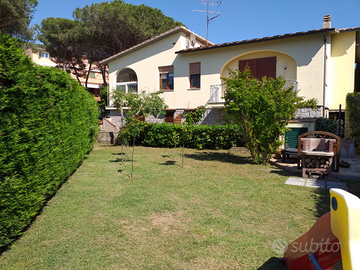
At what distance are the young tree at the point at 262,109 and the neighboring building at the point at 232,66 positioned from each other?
130 inches

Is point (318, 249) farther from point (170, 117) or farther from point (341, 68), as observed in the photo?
point (170, 117)

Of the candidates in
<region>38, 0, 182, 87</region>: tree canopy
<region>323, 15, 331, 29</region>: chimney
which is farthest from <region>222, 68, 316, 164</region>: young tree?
<region>38, 0, 182, 87</region>: tree canopy

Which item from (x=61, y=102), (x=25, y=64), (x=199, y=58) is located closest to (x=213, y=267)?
(x=25, y=64)

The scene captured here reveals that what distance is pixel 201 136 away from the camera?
45.2ft

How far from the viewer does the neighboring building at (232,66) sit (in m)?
13.8

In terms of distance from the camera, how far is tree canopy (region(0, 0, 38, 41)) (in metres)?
18.8

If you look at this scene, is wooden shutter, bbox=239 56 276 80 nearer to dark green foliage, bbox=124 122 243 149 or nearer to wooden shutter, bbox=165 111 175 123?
dark green foliage, bbox=124 122 243 149

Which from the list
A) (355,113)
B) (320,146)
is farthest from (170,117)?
(320,146)

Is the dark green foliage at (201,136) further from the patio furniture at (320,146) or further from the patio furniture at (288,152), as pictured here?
the patio furniture at (320,146)

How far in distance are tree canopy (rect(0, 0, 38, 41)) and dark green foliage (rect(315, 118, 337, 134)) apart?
21256 mm

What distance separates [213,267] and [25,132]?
297 centimetres

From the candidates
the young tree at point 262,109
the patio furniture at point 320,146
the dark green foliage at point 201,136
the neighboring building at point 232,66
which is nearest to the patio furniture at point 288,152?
the young tree at point 262,109

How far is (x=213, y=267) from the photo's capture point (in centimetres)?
296

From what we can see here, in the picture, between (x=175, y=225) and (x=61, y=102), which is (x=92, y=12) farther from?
(x=175, y=225)
